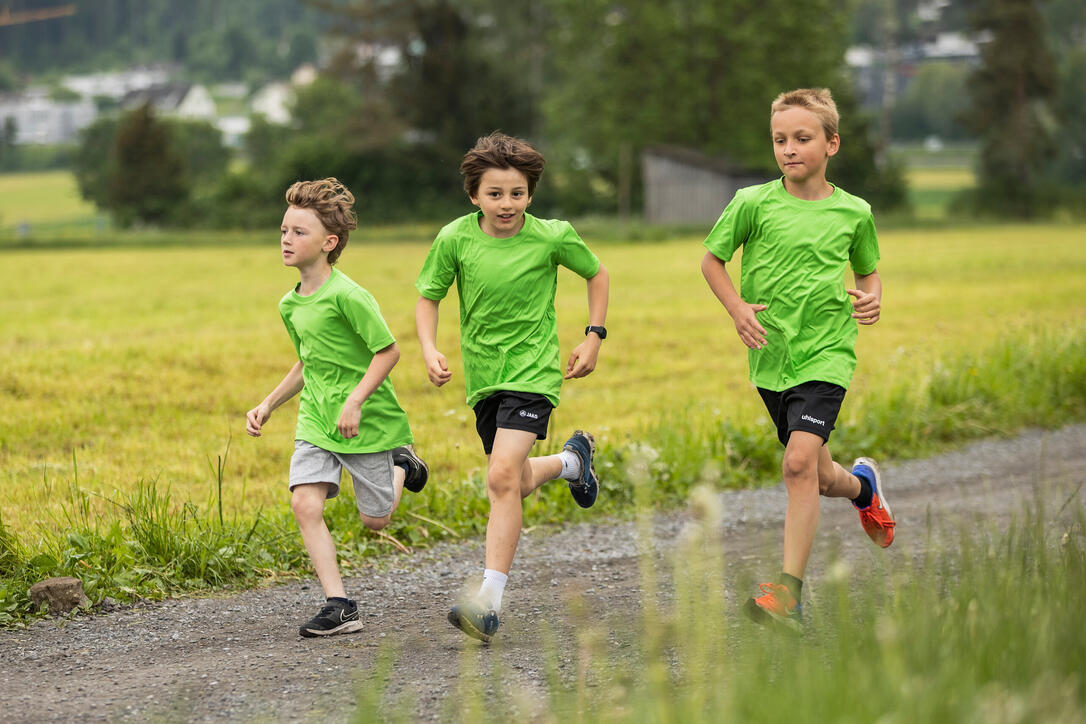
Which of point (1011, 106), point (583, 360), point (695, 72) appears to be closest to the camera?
point (583, 360)

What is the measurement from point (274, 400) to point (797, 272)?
7.07 feet

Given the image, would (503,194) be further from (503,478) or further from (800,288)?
(800,288)

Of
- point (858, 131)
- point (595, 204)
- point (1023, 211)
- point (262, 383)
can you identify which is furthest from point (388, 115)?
point (262, 383)

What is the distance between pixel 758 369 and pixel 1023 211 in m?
51.2

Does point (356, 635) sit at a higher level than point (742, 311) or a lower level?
lower

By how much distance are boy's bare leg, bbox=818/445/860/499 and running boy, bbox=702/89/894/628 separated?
10.9 inches

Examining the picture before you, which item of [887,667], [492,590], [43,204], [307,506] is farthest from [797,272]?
[43,204]

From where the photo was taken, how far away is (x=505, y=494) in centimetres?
497

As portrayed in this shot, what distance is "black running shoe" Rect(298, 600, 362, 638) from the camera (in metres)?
4.84

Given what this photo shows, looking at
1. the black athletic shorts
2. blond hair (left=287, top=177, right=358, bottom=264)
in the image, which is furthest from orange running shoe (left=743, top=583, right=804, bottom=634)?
blond hair (left=287, top=177, right=358, bottom=264)

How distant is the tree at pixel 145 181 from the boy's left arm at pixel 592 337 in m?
46.6

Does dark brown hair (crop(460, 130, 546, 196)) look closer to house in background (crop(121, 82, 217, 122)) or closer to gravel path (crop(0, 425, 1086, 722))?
gravel path (crop(0, 425, 1086, 722))

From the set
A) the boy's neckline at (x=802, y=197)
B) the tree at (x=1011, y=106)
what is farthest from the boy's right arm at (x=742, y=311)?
the tree at (x=1011, y=106)

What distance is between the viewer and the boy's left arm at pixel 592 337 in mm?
5203
